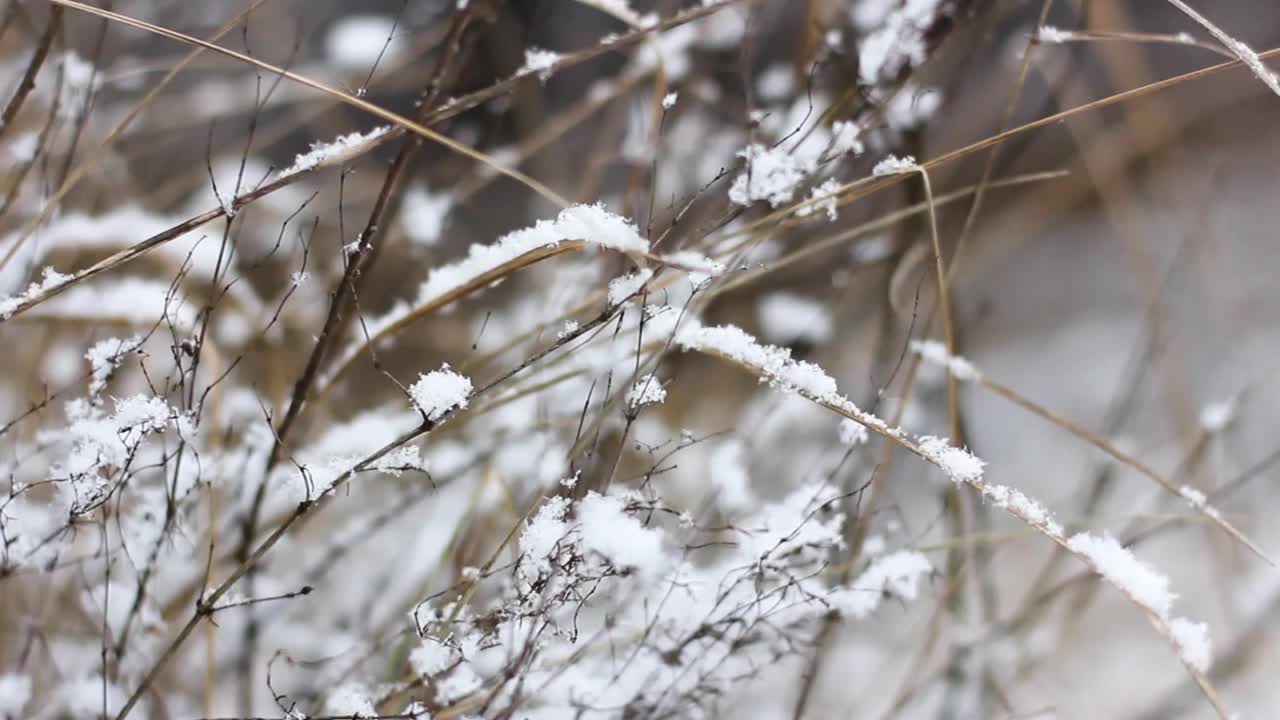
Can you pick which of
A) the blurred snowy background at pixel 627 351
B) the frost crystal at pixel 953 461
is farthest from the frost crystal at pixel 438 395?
the frost crystal at pixel 953 461

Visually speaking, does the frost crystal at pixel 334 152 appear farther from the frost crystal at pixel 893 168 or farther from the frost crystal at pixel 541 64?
the frost crystal at pixel 893 168

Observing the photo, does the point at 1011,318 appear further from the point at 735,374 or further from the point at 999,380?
A: the point at 735,374

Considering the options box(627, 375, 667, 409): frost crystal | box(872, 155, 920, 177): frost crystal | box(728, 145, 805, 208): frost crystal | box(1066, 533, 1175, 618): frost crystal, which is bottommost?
box(1066, 533, 1175, 618): frost crystal

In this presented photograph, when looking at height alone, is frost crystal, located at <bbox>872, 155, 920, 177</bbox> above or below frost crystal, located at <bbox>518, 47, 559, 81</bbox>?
below

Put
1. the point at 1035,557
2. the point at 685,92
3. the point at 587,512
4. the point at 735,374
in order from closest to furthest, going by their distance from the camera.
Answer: the point at 587,512
the point at 685,92
the point at 1035,557
the point at 735,374

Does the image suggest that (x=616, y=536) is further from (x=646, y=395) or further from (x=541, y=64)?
(x=541, y=64)

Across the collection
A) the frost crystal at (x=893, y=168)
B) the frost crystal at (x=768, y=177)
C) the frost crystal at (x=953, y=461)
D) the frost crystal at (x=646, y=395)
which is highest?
the frost crystal at (x=768, y=177)

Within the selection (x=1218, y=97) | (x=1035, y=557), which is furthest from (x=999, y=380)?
(x=1218, y=97)

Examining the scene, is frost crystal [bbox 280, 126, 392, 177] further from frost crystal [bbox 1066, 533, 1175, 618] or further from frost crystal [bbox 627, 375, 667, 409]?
frost crystal [bbox 1066, 533, 1175, 618]

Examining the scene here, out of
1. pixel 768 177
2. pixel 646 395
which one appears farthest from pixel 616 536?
pixel 768 177

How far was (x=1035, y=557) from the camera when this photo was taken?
83 cm

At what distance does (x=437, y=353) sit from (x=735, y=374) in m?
0.31

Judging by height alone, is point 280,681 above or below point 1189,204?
below

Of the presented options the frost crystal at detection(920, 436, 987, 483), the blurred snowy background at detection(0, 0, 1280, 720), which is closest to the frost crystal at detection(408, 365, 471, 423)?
the blurred snowy background at detection(0, 0, 1280, 720)
